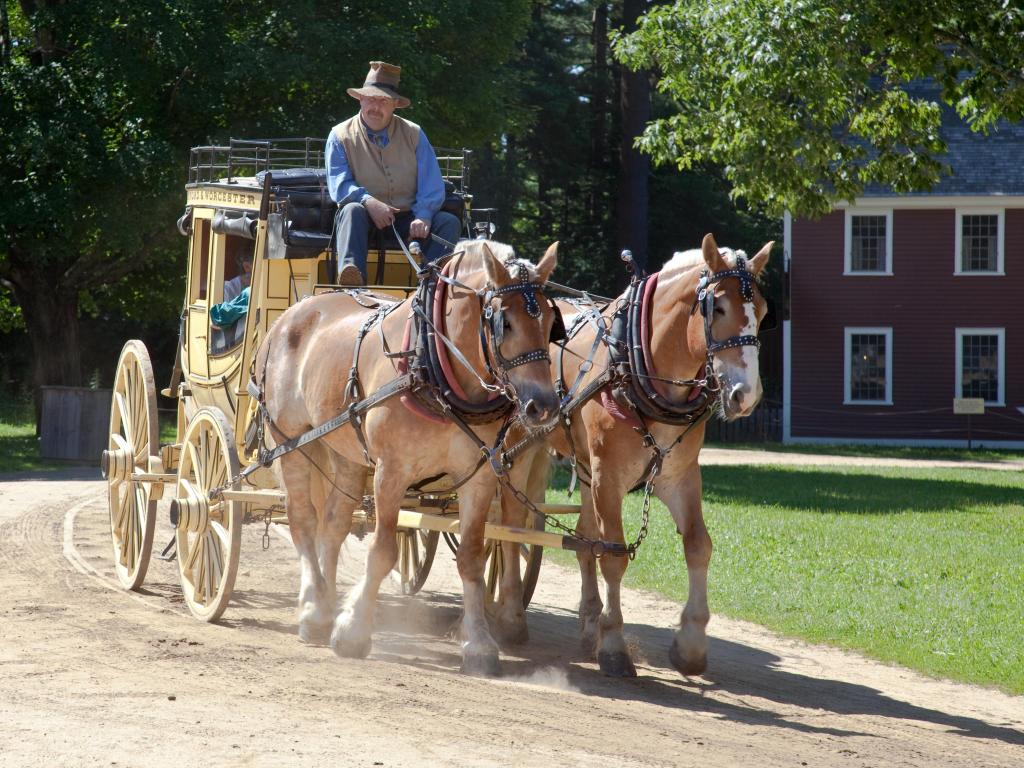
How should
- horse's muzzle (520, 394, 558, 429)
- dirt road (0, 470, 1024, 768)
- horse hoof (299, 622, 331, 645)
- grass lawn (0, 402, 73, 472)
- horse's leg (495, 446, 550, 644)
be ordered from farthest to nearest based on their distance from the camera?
grass lawn (0, 402, 73, 472) → horse's leg (495, 446, 550, 644) → horse hoof (299, 622, 331, 645) → horse's muzzle (520, 394, 558, 429) → dirt road (0, 470, 1024, 768)

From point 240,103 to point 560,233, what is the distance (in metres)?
18.3

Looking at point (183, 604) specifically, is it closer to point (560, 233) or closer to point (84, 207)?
point (84, 207)

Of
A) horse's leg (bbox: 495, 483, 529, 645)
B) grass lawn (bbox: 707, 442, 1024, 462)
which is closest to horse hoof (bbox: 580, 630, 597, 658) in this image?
horse's leg (bbox: 495, 483, 529, 645)

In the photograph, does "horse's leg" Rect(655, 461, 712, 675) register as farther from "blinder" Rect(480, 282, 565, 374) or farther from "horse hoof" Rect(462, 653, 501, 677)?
"blinder" Rect(480, 282, 565, 374)

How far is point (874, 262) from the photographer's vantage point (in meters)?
32.7

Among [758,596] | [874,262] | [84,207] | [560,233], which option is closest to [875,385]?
[874,262]

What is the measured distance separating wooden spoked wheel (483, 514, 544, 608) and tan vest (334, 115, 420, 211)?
2.29 m

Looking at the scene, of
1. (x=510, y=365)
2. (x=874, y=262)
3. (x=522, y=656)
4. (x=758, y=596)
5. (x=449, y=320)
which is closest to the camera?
(x=510, y=365)

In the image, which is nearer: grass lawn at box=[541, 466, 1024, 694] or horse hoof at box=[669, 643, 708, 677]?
horse hoof at box=[669, 643, 708, 677]

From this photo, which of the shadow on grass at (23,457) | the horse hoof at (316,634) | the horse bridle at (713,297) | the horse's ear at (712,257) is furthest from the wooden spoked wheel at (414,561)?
the shadow on grass at (23,457)

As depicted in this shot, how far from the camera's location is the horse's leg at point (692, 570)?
23.8ft

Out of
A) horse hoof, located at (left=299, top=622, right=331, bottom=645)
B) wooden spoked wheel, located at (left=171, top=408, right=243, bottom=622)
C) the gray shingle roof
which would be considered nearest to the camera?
horse hoof, located at (left=299, top=622, right=331, bottom=645)

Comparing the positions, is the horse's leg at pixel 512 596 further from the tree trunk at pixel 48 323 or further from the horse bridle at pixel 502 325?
the tree trunk at pixel 48 323

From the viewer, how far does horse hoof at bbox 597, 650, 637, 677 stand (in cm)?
722
